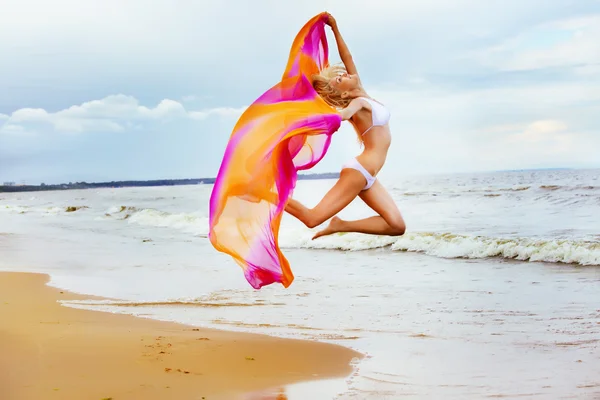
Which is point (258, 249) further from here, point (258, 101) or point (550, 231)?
point (550, 231)

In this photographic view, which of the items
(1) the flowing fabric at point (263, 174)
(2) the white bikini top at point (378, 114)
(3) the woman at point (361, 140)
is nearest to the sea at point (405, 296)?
(1) the flowing fabric at point (263, 174)

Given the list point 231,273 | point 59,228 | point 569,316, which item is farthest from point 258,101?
point 59,228

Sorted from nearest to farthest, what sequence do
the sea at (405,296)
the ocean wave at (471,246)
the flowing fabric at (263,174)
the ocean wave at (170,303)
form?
the flowing fabric at (263,174) → the sea at (405,296) → the ocean wave at (170,303) → the ocean wave at (471,246)

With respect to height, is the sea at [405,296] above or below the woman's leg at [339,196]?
below

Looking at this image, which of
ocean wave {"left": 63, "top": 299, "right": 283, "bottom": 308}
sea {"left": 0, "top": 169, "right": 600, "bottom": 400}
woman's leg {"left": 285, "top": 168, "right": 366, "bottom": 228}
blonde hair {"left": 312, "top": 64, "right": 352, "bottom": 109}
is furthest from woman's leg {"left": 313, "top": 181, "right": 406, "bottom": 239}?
ocean wave {"left": 63, "top": 299, "right": 283, "bottom": 308}

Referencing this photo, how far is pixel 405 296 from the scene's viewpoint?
10359 mm

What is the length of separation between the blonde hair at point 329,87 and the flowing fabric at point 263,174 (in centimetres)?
10

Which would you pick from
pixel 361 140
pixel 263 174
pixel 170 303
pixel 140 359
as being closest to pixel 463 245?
pixel 170 303

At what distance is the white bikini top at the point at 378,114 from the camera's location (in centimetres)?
556

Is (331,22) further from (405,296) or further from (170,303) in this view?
(405,296)

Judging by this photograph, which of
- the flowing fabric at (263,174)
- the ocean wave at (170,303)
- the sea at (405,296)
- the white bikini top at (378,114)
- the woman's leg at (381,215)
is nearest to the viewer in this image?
the flowing fabric at (263,174)

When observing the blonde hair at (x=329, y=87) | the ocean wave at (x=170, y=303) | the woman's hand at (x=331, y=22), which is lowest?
the ocean wave at (x=170, y=303)

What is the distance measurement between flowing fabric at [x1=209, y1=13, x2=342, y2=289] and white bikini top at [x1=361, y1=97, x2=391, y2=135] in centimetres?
39

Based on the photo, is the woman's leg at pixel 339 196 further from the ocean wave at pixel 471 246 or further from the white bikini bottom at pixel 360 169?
the ocean wave at pixel 471 246
